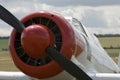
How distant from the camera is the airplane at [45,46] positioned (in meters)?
7.48

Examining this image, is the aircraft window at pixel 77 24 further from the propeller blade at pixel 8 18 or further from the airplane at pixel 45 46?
the propeller blade at pixel 8 18

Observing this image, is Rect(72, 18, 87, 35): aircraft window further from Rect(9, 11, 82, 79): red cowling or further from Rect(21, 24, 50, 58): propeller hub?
Rect(21, 24, 50, 58): propeller hub

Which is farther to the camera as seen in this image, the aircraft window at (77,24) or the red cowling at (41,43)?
the aircraft window at (77,24)

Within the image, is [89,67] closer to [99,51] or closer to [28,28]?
[99,51]

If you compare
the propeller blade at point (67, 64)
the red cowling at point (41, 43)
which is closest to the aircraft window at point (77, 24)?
the red cowling at point (41, 43)

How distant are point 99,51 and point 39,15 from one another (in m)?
2.87

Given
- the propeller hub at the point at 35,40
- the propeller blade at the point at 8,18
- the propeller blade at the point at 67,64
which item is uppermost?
A: the propeller blade at the point at 8,18

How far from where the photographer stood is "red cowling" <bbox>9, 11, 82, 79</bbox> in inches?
294

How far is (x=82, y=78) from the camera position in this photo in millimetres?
7719

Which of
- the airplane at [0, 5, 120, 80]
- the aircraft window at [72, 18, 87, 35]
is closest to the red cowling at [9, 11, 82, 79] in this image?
the airplane at [0, 5, 120, 80]

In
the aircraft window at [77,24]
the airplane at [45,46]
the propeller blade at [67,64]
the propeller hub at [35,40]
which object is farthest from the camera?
the aircraft window at [77,24]

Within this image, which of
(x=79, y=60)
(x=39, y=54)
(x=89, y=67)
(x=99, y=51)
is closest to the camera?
(x=39, y=54)

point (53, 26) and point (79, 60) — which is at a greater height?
point (53, 26)

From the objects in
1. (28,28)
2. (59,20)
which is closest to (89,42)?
(59,20)
